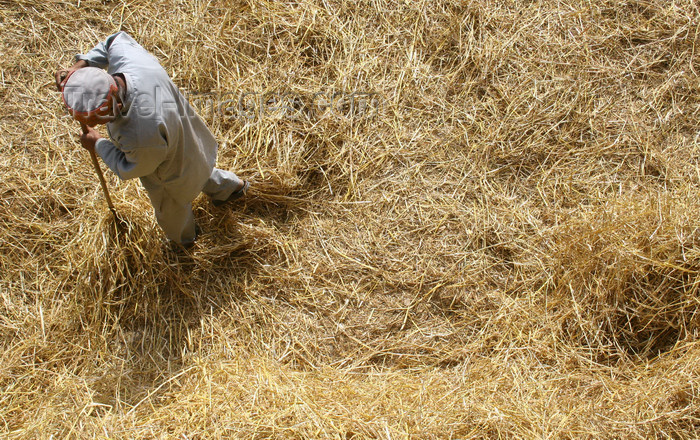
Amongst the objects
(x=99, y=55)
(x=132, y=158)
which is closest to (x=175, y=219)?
(x=132, y=158)

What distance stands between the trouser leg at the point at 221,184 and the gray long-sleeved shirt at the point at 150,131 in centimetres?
30

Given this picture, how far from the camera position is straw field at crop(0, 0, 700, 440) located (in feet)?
8.60

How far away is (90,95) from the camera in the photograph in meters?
2.02

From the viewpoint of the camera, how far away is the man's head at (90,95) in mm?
2023

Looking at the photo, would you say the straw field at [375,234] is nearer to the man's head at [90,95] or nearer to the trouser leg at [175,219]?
the trouser leg at [175,219]

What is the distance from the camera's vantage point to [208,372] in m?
2.81

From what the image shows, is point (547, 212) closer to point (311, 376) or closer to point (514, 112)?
point (514, 112)

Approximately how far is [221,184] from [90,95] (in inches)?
43.3

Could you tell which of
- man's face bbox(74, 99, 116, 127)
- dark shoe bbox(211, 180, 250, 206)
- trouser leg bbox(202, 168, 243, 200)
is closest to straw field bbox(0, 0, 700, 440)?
dark shoe bbox(211, 180, 250, 206)

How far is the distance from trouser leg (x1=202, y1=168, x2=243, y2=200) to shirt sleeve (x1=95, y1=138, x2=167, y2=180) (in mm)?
622

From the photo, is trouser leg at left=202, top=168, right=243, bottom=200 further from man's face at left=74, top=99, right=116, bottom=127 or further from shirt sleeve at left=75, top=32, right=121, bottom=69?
man's face at left=74, top=99, right=116, bottom=127

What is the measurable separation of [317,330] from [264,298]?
36 centimetres

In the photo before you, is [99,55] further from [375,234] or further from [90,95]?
[375,234]

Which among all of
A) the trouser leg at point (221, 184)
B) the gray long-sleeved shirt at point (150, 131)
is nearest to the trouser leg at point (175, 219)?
the gray long-sleeved shirt at point (150, 131)
